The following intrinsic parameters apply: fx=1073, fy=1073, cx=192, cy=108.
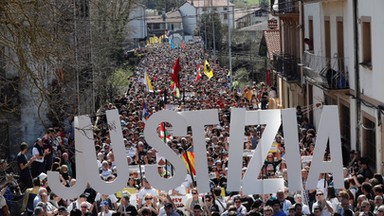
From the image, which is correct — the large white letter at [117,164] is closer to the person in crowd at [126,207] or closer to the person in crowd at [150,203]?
the person in crowd at [126,207]

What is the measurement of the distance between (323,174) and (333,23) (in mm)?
11275

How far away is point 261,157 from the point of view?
1625 cm

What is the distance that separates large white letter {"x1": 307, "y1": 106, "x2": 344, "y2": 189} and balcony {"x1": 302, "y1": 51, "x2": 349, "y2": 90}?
946cm

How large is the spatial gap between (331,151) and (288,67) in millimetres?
21378

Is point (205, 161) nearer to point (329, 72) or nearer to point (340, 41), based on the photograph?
point (329, 72)

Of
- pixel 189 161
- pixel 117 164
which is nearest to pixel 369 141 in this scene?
pixel 189 161

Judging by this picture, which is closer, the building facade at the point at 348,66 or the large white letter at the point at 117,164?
the large white letter at the point at 117,164

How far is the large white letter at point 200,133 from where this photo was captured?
16.0m

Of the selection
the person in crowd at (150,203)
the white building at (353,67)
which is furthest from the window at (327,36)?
the person in crowd at (150,203)

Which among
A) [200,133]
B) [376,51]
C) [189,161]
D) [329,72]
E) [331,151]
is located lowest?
[189,161]

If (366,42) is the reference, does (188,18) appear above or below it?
above

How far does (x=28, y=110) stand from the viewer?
1194 inches

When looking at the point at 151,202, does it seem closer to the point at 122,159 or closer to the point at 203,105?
the point at 122,159

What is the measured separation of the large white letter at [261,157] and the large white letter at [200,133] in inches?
24.3
